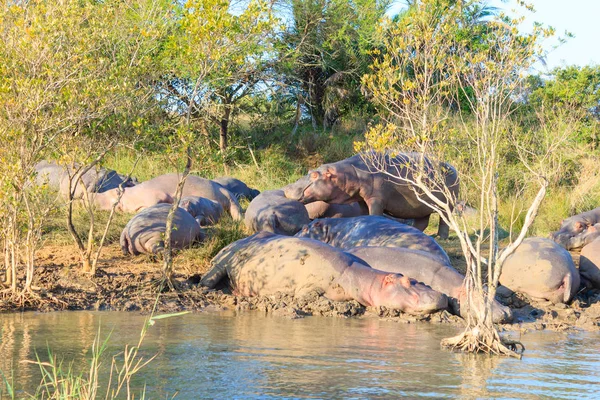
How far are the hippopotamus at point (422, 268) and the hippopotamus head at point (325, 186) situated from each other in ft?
9.99

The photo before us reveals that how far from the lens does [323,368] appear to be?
246 inches

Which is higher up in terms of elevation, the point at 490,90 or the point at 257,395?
the point at 490,90

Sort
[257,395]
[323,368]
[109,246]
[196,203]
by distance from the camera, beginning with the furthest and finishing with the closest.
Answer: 1. [196,203]
2. [109,246]
3. [323,368]
4. [257,395]

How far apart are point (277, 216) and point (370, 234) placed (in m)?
1.99

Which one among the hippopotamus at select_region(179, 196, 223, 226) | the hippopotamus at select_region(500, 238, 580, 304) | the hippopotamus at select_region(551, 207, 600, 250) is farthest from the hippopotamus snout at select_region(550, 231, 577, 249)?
the hippopotamus at select_region(179, 196, 223, 226)

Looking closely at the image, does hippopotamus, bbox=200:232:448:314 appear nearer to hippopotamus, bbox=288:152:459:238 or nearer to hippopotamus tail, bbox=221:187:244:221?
hippopotamus, bbox=288:152:459:238

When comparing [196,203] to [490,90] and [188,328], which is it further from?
[490,90]

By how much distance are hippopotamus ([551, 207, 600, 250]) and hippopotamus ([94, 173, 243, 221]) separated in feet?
16.9

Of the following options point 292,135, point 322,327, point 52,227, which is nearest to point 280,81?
point 292,135

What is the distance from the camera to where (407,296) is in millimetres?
8766

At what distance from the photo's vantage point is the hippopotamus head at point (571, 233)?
1285cm

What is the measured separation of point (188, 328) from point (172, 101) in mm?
11311

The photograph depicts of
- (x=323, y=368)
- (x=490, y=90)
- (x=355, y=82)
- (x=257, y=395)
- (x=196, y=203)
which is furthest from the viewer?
(x=355, y=82)

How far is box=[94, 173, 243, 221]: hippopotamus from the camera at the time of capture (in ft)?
46.7
